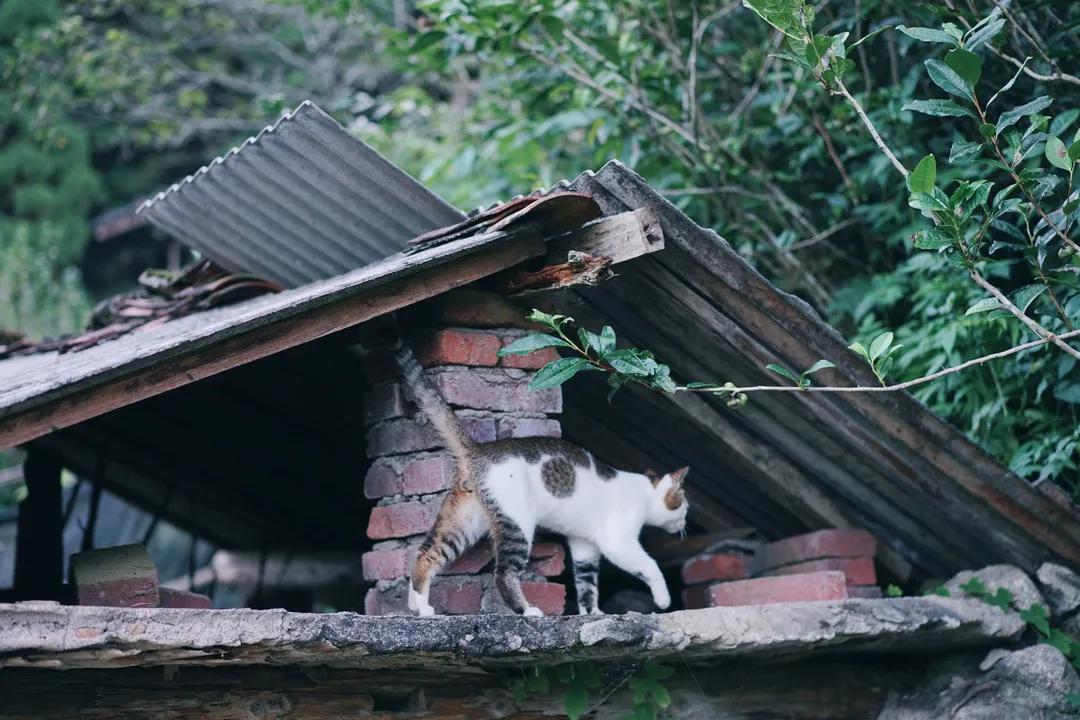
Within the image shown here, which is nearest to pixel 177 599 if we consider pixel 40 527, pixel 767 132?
pixel 40 527

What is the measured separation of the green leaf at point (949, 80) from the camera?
3740 mm

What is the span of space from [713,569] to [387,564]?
1.61m

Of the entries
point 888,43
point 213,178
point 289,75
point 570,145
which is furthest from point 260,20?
point 213,178

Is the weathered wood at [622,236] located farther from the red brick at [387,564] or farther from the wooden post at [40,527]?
the wooden post at [40,527]

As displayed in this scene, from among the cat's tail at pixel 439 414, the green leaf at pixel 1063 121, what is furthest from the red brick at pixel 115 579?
the green leaf at pixel 1063 121

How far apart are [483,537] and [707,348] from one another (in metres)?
1.17

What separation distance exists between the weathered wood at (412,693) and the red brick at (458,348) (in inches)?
40.1

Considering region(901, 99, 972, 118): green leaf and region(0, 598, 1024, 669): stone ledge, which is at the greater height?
region(901, 99, 972, 118): green leaf

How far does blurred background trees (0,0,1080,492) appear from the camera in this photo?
547cm

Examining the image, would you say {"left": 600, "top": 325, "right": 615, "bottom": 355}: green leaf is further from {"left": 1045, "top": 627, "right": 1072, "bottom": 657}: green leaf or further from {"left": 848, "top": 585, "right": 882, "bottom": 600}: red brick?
{"left": 1045, "top": 627, "right": 1072, "bottom": 657}: green leaf

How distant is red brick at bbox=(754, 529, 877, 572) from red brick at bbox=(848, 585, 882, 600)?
0.13m

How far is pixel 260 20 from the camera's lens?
43.7 ft

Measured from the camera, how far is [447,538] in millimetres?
3846

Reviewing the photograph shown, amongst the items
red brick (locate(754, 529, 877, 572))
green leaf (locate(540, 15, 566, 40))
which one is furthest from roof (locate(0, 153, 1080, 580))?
green leaf (locate(540, 15, 566, 40))
